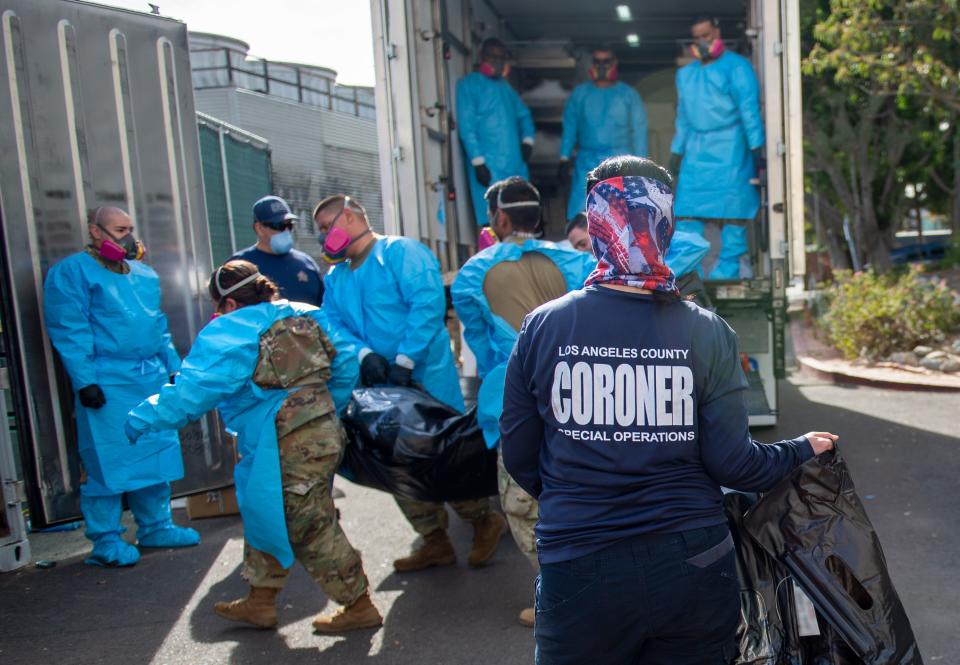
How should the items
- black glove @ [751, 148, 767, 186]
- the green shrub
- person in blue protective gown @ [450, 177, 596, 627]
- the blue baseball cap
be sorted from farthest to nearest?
the green shrub, black glove @ [751, 148, 767, 186], the blue baseball cap, person in blue protective gown @ [450, 177, 596, 627]

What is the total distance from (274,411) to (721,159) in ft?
13.6

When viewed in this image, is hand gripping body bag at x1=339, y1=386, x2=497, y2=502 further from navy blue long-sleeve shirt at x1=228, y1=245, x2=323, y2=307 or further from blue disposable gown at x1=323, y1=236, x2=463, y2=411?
navy blue long-sleeve shirt at x1=228, y1=245, x2=323, y2=307

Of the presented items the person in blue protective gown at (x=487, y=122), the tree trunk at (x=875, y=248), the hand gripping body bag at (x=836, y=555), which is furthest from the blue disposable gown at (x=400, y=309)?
the tree trunk at (x=875, y=248)

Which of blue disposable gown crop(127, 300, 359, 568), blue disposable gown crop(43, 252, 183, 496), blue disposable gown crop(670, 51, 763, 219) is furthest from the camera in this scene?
blue disposable gown crop(670, 51, 763, 219)

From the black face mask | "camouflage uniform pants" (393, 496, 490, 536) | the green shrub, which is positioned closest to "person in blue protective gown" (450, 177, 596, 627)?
"camouflage uniform pants" (393, 496, 490, 536)

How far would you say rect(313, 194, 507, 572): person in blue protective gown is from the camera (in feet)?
14.1

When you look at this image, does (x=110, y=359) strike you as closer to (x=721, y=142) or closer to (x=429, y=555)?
(x=429, y=555)

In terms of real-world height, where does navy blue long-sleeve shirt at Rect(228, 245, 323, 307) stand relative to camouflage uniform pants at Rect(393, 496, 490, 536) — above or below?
above

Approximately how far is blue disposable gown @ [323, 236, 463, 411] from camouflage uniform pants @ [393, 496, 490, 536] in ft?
1.66

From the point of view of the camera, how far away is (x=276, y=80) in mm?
17938

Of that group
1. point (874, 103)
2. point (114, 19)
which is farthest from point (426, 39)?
point (874, 103)

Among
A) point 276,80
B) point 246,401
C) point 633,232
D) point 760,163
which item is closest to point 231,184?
point 760,163

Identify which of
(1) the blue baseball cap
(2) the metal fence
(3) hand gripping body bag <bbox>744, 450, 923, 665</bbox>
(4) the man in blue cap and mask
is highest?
(2) the metal fence

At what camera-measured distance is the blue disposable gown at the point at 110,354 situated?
452 centimetres
